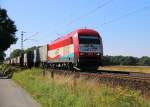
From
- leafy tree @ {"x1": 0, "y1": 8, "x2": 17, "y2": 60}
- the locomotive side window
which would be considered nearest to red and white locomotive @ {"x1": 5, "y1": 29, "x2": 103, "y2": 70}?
the locomotive side window

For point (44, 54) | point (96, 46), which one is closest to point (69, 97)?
point (96, 46)

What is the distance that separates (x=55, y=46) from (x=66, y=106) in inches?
1235

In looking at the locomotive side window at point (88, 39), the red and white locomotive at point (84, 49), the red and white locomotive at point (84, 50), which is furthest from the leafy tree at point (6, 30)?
the locomotive side window at point (88, 39)

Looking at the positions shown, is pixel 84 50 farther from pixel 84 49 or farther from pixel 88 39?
pixel 88 39

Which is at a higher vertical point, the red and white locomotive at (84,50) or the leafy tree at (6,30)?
the leafy tree at (6,30)

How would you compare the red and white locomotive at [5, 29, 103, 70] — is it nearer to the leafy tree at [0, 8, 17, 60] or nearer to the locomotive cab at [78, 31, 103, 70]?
the locomotive cab at [78, 31, 103, 70]

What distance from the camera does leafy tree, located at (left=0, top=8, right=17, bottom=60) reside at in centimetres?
6995

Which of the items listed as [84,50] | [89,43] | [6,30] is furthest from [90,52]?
[6,30]

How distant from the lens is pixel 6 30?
71062mm

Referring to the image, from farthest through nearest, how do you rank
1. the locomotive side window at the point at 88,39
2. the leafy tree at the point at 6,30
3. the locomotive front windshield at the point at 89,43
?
1. the leafy tree at the point at 6,30
2. the locomotive side window at the point at 88,39
3. the locomotive front windshield at the point at 89,43

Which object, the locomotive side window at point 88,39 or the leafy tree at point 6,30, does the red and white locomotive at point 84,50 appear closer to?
the locomotive side window at point 88,39

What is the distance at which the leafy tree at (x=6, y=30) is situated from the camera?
69.9 meters

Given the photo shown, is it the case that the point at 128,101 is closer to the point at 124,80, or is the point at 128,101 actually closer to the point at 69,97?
the point at 69,97

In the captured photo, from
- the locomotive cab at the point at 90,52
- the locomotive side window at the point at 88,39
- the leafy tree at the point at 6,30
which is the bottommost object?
the locomotive cab at the point at 90,52
